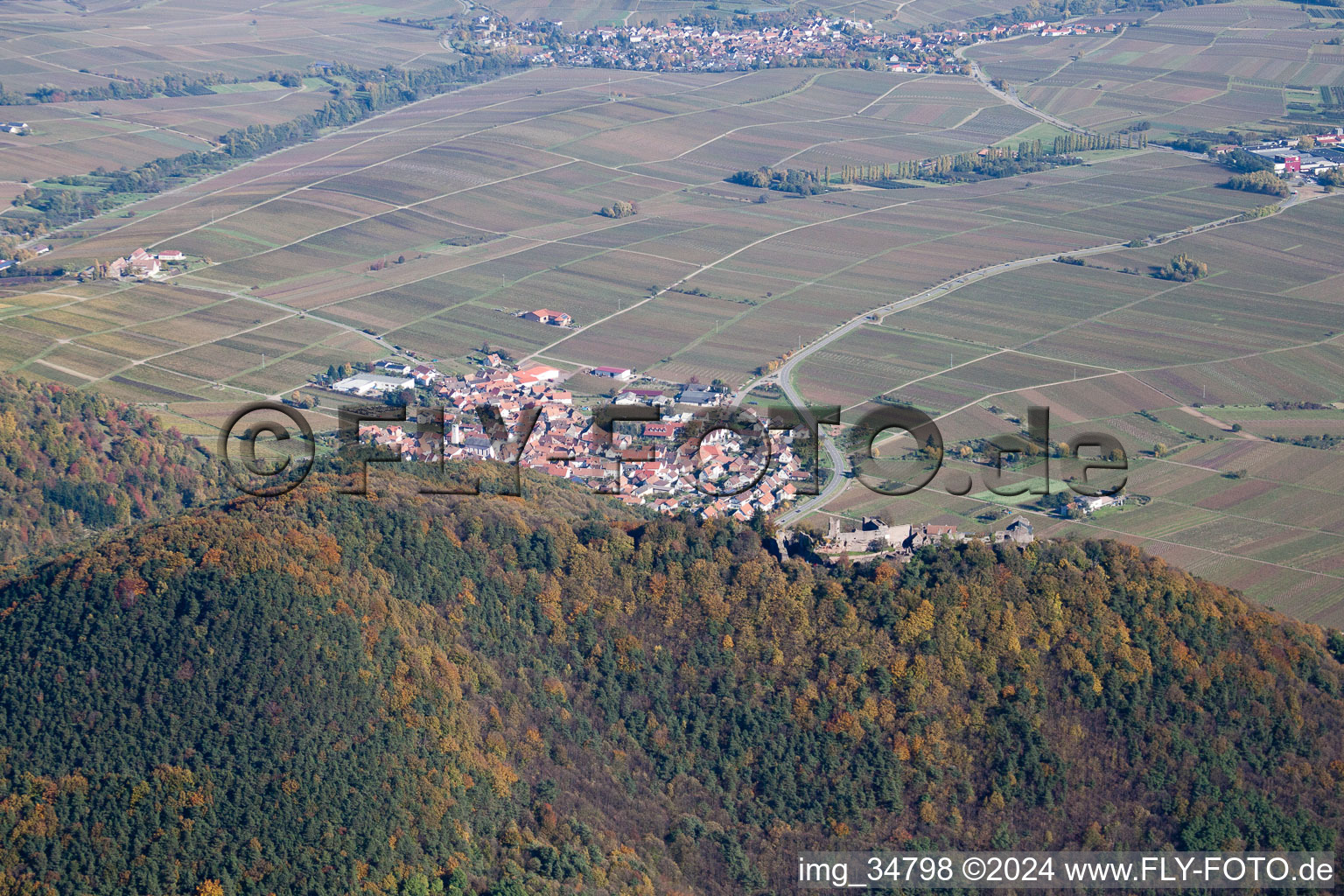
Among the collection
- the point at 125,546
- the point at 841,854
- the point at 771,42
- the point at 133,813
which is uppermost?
the point at 771,42

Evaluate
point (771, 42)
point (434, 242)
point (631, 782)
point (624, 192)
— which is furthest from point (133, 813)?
point (771, 42)

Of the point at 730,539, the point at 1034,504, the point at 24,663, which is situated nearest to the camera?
the point at 24,663

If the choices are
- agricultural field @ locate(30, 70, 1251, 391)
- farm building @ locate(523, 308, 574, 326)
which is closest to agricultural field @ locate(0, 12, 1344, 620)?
agricultural field @ locate(30, 70, 1251, 391)

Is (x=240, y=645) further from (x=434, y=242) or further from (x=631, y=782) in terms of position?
(x=434, y=242)

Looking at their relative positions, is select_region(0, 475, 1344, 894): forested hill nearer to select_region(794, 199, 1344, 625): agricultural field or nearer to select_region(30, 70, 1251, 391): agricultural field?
select_region(794, 199, 1344, 625): agricultural field

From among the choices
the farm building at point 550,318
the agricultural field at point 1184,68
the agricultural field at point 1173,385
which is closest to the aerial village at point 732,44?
the agricultural field at point 1184,68

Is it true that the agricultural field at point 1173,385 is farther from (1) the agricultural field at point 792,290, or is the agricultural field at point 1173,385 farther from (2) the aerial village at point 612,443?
(2) the aerial village at point 612,443
